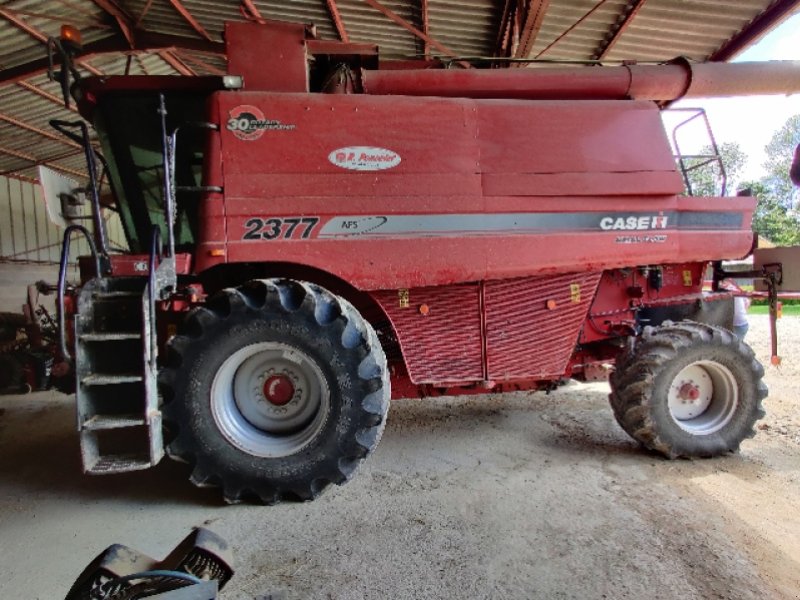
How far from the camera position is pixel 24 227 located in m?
14.3

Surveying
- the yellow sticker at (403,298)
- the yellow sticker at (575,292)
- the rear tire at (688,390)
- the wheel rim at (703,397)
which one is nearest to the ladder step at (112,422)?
the yellow sticker at (403,298)

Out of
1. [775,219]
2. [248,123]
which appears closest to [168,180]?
[248,123]

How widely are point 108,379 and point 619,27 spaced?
7413 mm

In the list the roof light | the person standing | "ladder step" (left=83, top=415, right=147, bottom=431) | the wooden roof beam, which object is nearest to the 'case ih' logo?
the roof light

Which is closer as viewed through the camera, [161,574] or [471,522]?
[161,574]

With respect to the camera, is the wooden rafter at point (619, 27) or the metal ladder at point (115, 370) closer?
the metal ladder at point (115, 370)

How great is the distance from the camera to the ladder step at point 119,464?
106 inches

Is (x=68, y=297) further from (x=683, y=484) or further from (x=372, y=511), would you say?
(x=683, y=484)

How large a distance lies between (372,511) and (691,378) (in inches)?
100

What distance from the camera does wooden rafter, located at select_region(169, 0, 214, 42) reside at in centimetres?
775

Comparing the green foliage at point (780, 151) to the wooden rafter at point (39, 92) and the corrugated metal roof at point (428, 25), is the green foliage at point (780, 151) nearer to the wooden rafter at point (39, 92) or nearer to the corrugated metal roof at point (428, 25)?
the corrugated metal roof at point (428, 25)

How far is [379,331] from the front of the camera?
150 inches

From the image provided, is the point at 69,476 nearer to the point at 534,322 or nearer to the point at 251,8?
the point at 534,322

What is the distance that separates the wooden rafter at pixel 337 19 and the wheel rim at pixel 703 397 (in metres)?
5.89
